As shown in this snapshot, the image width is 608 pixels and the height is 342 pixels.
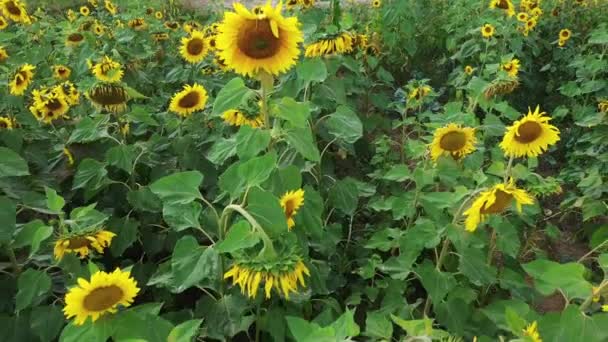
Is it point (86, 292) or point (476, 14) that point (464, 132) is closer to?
point (86, 292)

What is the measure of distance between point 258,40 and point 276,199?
409 millimetres

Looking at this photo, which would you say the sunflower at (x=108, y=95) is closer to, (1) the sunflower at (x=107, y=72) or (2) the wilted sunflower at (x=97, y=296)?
(1) the sunflower at (x=107, y=72)

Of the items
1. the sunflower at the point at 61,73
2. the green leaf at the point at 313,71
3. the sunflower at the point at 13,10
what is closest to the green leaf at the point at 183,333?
the green leaf at the point at 313,71

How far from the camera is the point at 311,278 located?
1.72m

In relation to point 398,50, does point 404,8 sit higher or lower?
higher

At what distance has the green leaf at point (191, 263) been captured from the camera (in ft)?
4.54

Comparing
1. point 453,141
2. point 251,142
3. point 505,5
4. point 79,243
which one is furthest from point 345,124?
point 505,5

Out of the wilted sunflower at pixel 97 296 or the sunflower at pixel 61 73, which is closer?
the wilted sunflower at pixel 97 296

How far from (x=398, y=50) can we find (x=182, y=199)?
3217 mm

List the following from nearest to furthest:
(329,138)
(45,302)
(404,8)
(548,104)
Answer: (45,302), (329,138), (404,8), (548,104)

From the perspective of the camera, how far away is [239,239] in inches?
48.5

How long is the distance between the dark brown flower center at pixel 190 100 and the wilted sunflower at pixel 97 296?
1168 mm

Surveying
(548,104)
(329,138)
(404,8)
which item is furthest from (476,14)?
(329,138)

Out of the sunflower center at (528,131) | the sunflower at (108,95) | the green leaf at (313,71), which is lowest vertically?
the sunflower at (108,95)
